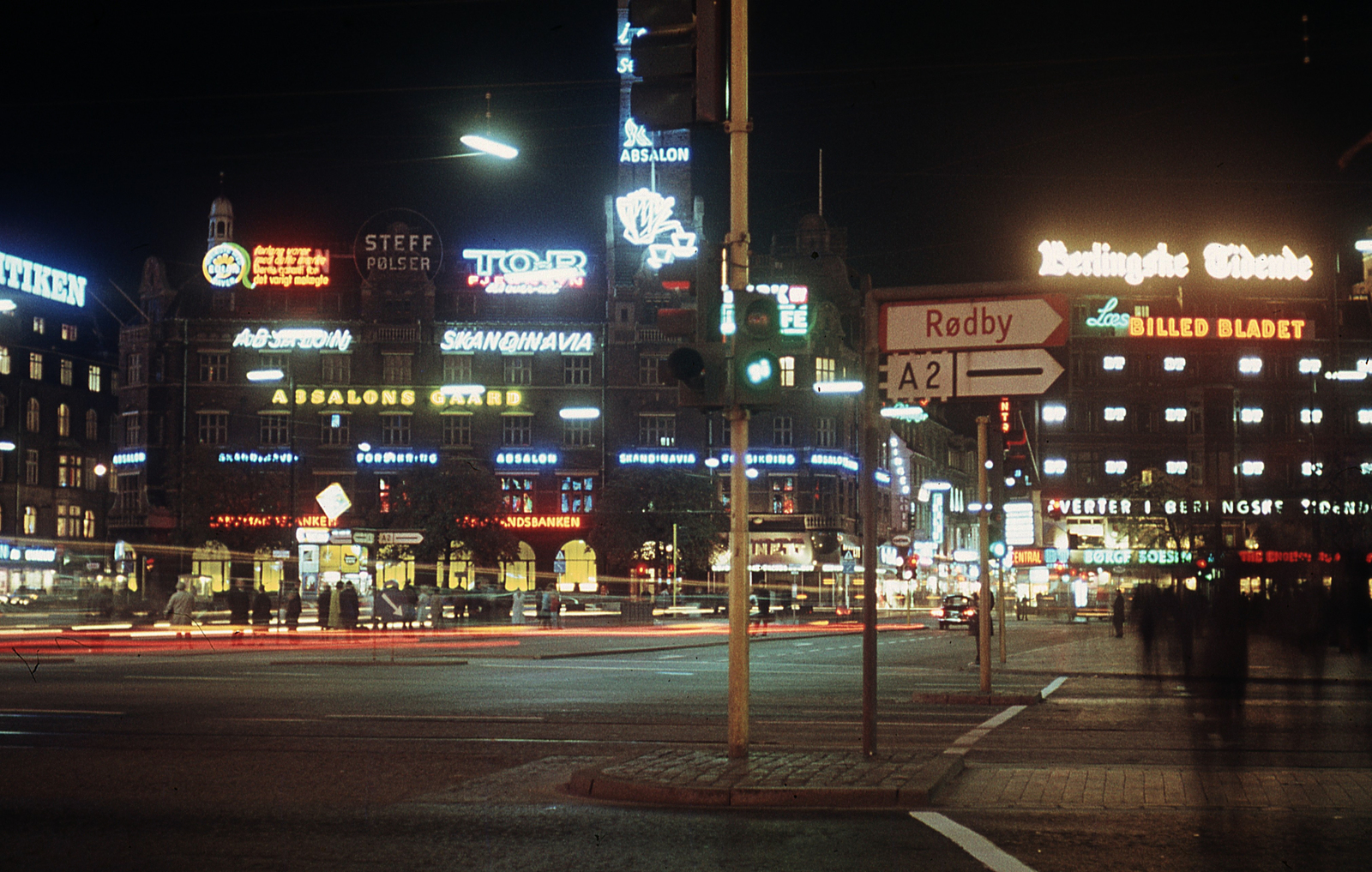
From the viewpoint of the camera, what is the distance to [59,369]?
101 metres

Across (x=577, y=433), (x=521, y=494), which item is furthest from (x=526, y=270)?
(x=521, y=494)

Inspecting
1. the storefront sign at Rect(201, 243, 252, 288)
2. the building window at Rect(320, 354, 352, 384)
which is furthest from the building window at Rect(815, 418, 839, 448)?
the storefront sign at Rect(201, 243, 252, 288)

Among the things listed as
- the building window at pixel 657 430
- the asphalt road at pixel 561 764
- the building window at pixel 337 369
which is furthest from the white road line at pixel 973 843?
the building window at pixel 337 369

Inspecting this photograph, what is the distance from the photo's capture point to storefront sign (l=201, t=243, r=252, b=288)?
262ft

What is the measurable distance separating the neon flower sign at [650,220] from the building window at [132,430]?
32.3 meters

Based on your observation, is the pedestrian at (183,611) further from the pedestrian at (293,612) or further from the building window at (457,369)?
the building window at (457,369)

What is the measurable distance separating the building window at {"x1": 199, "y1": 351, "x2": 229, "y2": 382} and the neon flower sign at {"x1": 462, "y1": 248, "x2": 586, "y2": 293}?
15.7 meters

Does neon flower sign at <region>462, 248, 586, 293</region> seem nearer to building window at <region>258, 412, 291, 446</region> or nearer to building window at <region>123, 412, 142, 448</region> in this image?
building window at <region>258, 412, 291, 446</region>

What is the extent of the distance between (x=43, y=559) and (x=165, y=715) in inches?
3244

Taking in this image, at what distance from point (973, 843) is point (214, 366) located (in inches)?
3136

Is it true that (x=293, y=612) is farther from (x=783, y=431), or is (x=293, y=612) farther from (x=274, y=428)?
(x=783, y=431)

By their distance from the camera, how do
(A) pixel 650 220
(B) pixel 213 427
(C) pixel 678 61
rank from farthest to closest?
1. (B) pixel 213 427
2. (A) pixel 650 220
3. (C) pixel 678 61

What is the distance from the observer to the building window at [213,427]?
8169 centimetres

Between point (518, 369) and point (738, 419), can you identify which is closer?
point (738, 419)
